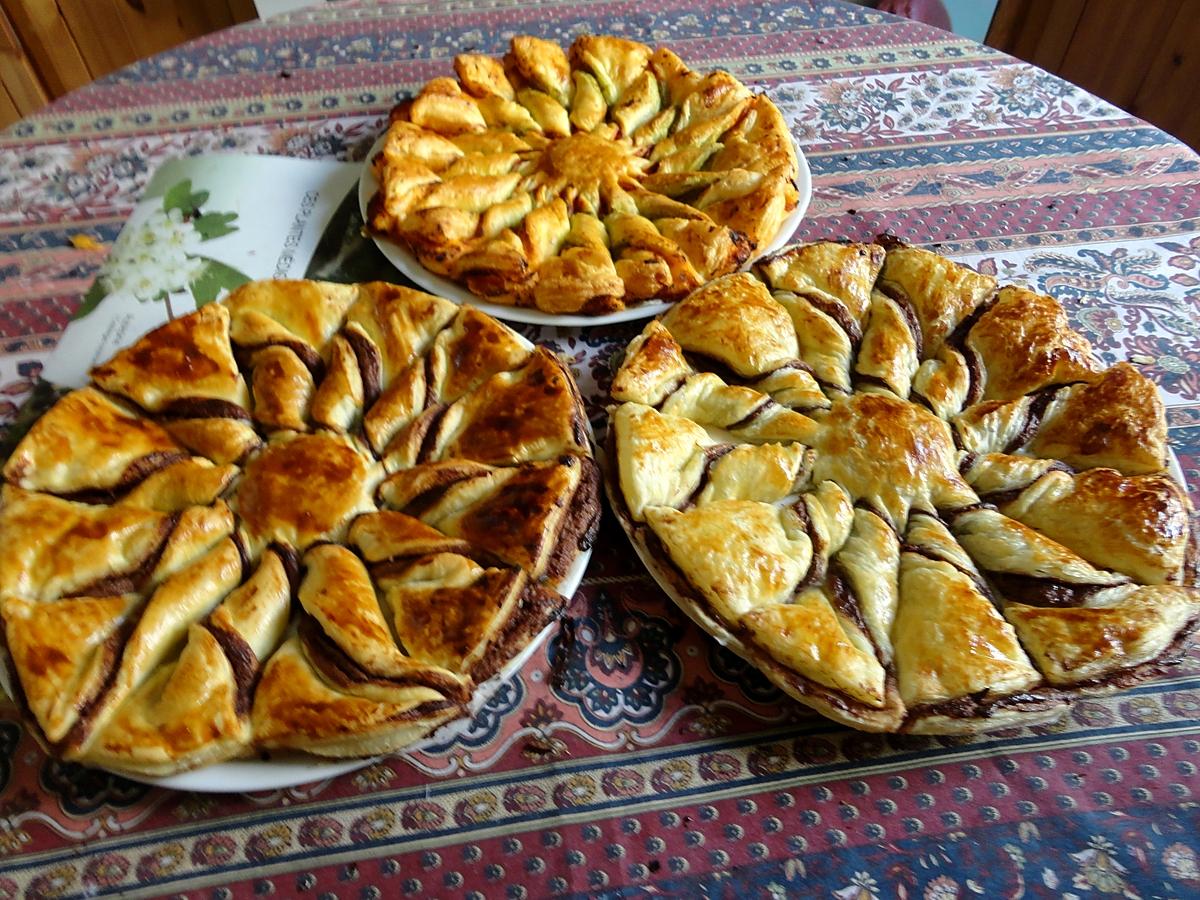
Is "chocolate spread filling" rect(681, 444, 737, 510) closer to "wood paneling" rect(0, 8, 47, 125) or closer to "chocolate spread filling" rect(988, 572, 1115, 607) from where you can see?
"chocolate spread filling" rect(988, 572, 1115, 607)

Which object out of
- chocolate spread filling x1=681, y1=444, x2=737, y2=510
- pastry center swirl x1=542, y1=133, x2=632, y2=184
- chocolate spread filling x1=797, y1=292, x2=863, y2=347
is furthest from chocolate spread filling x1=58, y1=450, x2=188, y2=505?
chocolate spread filling x1=797, y1=292, x2=863, y2=347

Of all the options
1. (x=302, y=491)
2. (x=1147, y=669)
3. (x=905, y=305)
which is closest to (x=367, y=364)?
(x=302, y=491)

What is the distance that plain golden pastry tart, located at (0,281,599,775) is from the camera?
1037mm

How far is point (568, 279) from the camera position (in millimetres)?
1550

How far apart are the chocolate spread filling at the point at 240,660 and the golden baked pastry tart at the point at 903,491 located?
514mm

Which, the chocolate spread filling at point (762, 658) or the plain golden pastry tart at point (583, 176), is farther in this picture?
the plain golden pastry tart at point (583, 176)

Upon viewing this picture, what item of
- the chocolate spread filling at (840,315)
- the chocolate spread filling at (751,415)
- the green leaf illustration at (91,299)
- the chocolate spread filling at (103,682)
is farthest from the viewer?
the green leaf illustration at (91,299)

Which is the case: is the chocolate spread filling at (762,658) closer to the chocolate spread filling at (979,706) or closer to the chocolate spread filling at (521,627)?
the chocolate spread filling at (979,706)

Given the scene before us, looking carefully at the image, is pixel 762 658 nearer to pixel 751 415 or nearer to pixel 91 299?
pixel 751 415

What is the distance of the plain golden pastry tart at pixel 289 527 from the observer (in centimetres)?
104

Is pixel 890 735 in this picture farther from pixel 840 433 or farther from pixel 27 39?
pixel 27 39

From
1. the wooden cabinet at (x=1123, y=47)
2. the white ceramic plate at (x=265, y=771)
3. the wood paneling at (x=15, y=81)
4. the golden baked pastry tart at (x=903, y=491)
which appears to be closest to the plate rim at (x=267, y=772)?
the white ceramic plate at (x=265, y=771)

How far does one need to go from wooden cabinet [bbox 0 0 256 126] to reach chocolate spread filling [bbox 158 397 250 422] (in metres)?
2.47

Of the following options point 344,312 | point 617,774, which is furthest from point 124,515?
point 617,774
